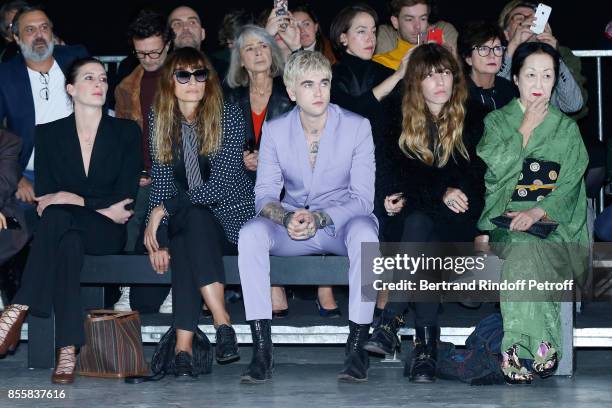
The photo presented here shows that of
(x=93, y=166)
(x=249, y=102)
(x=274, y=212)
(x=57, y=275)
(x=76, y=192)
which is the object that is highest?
(x=249, y=102)

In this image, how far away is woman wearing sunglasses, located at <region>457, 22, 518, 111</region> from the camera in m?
6.60

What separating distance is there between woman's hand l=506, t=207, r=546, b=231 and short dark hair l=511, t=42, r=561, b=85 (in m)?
0.63

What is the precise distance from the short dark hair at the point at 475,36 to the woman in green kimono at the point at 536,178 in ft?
1.80

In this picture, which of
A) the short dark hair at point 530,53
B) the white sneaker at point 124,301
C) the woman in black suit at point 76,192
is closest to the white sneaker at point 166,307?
the white sneaker at point 124,301

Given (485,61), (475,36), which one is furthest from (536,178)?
(475,36)

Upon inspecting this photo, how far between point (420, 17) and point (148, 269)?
2044 mm

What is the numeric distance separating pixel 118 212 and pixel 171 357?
811mm

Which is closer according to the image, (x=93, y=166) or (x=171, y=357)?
(x=171, y=357)

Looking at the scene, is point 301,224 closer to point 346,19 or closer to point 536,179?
point 536,179

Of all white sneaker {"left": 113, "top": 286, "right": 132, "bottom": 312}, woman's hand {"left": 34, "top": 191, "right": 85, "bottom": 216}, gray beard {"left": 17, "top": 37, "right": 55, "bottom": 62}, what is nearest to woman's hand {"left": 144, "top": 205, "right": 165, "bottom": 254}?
woman's hand {"left": 34, "top": 191, "right": 85, "bottom": 216}

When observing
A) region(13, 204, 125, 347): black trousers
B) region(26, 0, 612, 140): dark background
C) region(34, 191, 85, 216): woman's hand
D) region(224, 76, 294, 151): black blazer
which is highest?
region(26, 0, 612, 140): dark background

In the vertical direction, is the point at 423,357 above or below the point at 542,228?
below

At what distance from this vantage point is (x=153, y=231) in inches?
241

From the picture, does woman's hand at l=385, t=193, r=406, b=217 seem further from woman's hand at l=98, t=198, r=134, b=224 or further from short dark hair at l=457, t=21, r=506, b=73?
woman's hand at l=98, t=198, r=134, b=224
